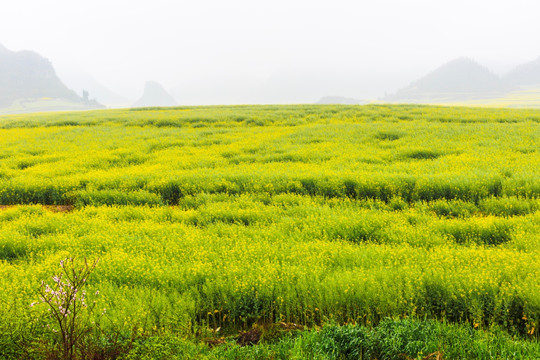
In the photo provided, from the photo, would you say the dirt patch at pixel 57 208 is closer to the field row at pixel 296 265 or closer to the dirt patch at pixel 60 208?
the dirt patch at pixel 60 208

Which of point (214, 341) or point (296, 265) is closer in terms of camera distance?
point (214, 341)

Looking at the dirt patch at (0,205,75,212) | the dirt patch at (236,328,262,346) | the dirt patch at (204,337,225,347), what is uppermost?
the dirt patch at (0,205,75,212)

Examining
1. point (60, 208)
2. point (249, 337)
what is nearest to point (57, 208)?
point (60, 208)

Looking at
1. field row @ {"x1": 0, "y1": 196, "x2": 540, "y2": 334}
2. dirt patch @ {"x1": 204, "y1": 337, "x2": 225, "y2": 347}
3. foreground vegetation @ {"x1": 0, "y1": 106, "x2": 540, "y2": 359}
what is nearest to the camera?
foreground vegetation @ {"x1": 0, "y1": 106, "x2": 540, "y2": 359}

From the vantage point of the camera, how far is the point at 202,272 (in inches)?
179

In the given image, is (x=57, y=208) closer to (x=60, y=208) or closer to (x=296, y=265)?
(x=60, y=208)

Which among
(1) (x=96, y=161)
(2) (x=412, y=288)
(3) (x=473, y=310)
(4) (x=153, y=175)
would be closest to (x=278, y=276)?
(2) (x=412, y=288)

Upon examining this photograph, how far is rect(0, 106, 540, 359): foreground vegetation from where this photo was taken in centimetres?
327

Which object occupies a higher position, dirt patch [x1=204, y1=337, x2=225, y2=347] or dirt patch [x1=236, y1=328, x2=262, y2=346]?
dirt patch [x1=204, y1=337, x2=225, y2=347]

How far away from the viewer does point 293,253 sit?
16.5 ft

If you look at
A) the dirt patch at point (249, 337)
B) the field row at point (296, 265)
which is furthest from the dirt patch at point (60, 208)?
the dirt patch at point (249, 337)

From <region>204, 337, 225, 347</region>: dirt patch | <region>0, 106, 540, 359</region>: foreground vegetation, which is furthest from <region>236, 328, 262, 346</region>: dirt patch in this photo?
<region>204, 337, 225, 347</region>: dirt patch

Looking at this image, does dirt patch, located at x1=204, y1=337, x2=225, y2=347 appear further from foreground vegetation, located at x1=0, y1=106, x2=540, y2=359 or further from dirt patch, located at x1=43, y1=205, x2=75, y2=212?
dirt patch, located at x1=43, y1=205, x2=75, y2=212

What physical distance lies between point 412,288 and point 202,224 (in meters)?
4.46
